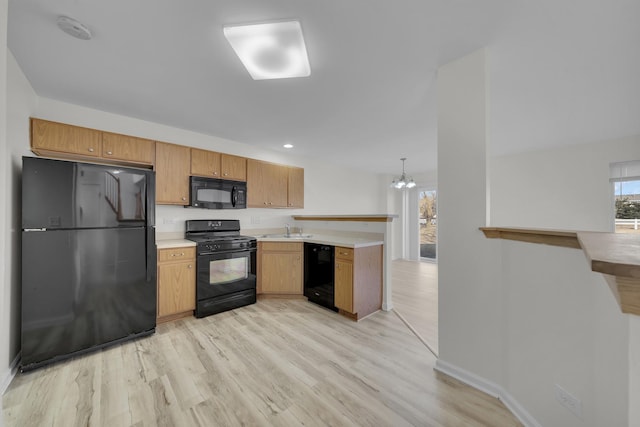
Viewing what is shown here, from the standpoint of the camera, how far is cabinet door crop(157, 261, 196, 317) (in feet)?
8.66

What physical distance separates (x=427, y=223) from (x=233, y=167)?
16.7ft

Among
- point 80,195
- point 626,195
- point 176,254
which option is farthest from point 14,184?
point 626,195

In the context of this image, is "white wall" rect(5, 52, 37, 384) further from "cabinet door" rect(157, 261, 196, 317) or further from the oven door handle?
the oven door handle

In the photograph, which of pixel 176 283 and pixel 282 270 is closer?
pixel 176 283

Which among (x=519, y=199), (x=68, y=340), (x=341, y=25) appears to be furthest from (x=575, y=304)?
(x=519, y=199)

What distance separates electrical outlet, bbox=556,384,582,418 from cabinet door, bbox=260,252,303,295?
2702mm

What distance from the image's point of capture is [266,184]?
3904 millimetres

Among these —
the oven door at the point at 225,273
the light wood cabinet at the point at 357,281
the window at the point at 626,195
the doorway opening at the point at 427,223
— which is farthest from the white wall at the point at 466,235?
the doorway opening at the point at 427,223

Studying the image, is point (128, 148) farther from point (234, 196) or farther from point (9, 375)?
point (9, 375)

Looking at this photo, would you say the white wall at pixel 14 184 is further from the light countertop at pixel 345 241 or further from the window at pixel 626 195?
the window at pixel 626 195

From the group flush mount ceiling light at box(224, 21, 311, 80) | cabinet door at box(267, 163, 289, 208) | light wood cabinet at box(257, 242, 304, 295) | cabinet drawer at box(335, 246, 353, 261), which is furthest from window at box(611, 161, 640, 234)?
cabinet door at box(267, 163, 289, 208)

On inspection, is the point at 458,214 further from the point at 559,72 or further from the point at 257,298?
the point at 257,298

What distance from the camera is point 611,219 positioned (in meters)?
3.64

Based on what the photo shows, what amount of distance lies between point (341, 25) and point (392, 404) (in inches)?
96.7
